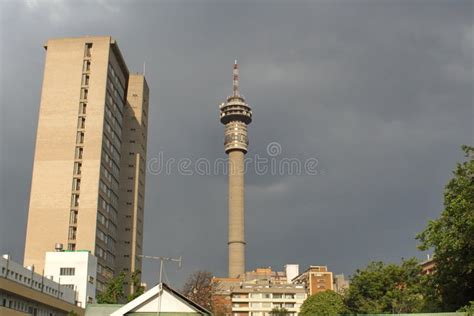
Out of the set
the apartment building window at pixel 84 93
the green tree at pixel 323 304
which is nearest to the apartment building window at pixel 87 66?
the apartment building window at pixel 84 93

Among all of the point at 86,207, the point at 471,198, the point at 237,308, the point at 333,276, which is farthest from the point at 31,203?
the point at 333,276

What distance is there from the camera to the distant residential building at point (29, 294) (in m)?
72.0

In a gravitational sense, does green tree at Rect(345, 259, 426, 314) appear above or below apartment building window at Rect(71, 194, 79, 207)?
below

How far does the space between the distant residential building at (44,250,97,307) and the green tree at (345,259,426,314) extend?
43407 millimetres

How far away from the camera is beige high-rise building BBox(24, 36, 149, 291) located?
109438mm

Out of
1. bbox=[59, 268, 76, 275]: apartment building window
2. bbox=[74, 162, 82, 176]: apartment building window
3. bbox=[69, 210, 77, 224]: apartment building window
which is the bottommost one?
bbox=[59, 268, 76, 275]: apartment building window

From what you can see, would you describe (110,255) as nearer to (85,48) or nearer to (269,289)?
(85,48)

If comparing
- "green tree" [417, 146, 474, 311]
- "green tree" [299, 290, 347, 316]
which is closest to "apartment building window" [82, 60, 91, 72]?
"green tree" [299, 290, 347, 316]

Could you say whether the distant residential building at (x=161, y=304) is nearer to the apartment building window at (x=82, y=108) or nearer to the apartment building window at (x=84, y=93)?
the apartment building window at (x=82, y=108)

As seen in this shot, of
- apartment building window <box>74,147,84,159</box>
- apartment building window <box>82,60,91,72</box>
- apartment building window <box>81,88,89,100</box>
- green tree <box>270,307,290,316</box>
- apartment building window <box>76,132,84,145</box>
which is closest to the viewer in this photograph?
apartment building window <box>74,147,84,159</box>

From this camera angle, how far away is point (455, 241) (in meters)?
40.8

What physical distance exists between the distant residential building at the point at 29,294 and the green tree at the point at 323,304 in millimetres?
45624

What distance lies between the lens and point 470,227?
128 feet

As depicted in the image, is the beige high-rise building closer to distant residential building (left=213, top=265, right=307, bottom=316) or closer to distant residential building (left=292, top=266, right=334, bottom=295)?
distant residential building (left=213, top=265, right=307, bottom=316)
